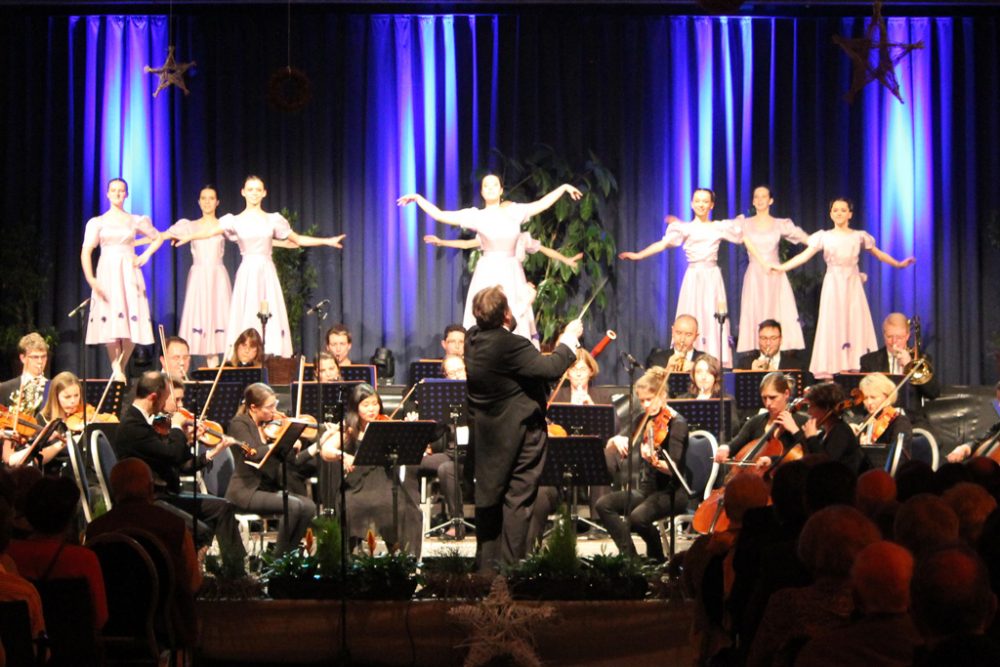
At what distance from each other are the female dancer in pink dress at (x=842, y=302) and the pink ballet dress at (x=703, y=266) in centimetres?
54

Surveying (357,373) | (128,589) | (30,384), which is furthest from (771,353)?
(128,589)

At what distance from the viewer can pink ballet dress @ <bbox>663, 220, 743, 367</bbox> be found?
12.5 meters

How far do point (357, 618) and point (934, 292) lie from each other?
362 inches

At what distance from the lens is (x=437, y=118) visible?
555 inches

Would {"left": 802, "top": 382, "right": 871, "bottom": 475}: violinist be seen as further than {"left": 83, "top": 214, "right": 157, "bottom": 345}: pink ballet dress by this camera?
No

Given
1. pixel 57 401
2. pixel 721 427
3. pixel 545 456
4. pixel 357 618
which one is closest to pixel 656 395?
pixel 721 427

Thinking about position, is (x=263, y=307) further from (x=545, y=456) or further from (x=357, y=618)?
(x=357, y=618)

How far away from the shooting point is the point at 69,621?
12.9ft

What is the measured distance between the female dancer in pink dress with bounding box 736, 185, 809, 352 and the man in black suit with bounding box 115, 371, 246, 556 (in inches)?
248

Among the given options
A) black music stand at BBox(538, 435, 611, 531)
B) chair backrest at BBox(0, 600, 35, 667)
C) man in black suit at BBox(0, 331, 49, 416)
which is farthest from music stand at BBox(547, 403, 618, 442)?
chair backrest at BBox(0, 600, 35, 667)

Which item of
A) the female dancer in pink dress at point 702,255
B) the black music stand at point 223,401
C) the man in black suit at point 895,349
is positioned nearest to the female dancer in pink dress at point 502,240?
the female dancer in pink dress at point 702,255

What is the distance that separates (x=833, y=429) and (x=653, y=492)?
4.88 feet

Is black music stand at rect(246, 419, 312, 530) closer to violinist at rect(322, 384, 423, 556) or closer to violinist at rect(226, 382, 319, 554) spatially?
violinist at rect(226, 382, 319, 554)

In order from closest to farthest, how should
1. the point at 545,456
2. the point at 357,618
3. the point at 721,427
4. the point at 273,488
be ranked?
the point at 357,618, the point at 545,456, the point at 273,488, the point at 721,427
